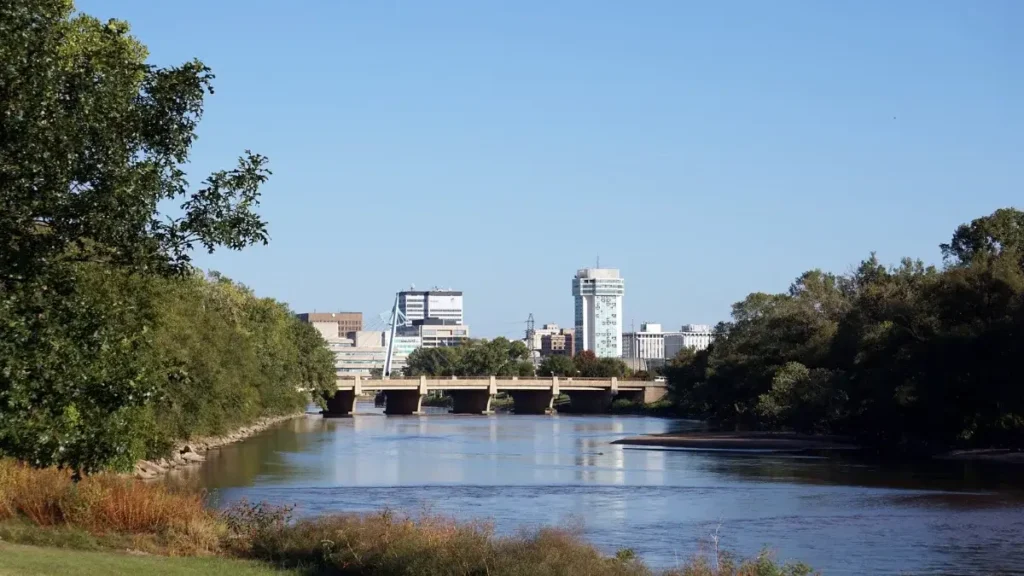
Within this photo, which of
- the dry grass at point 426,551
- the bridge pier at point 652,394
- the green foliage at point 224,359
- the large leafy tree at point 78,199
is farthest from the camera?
the bridge pier at point 652,394

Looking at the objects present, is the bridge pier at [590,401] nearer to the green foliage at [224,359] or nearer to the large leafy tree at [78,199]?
the green foliage at [224,359]

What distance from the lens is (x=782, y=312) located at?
318 ft

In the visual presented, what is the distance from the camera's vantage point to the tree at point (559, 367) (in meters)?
178

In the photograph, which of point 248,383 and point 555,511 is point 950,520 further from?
point 248,383

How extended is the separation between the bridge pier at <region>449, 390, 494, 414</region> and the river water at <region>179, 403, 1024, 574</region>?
75717mm

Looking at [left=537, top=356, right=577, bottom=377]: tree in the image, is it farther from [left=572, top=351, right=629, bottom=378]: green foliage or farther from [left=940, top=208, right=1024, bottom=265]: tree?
[left=940, top=208, right=1024, bottom=265]: tree

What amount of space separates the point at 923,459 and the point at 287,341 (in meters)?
56.8

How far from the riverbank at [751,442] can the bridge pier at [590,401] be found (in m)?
77.2

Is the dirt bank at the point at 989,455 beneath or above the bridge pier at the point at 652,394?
beneath

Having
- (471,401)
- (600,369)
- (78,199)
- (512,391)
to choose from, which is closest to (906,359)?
(78,199)

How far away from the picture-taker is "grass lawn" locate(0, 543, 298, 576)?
18.4 meters

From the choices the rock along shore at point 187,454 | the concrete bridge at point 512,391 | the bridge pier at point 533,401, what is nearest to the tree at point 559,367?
the concrete bridge at point 512,391

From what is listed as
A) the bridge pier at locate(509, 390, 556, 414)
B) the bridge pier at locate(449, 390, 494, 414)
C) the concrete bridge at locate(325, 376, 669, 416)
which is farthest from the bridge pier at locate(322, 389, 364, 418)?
Result: the bridge pier at locate(509, 390, 556, 414)

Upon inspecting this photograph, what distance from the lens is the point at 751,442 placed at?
77.4 meters
